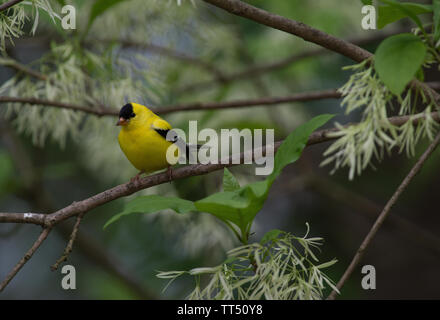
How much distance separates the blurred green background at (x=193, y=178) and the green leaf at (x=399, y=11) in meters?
1.31

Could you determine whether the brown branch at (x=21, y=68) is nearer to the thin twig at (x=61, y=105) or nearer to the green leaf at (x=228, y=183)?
the thin twig at (x=61, y=105)

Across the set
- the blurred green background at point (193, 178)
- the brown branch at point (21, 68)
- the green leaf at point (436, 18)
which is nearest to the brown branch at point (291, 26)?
the green leaf at point (436, 18)

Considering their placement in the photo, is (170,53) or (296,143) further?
(170,53)

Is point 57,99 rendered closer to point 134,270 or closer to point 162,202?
point 162,202

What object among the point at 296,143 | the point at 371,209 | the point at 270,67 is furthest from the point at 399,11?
the point at 371,209

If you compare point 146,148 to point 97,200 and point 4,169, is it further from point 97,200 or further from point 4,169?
point 4,169

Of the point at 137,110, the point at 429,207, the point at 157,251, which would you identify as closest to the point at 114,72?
the point at 137,110

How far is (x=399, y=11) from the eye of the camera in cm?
146

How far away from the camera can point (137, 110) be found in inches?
99.0

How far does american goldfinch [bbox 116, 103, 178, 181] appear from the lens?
2.37m

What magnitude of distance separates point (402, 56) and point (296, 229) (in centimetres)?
401

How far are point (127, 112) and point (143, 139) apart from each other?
169 millimetres

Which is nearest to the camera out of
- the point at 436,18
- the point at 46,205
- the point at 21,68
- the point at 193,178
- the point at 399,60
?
the point at 399,60

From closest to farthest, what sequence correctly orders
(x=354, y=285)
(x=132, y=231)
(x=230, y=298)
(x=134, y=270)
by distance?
(x=230, y=298)
(x=354, y=285)
(x=132, y=231)
(x=134, y=270)
